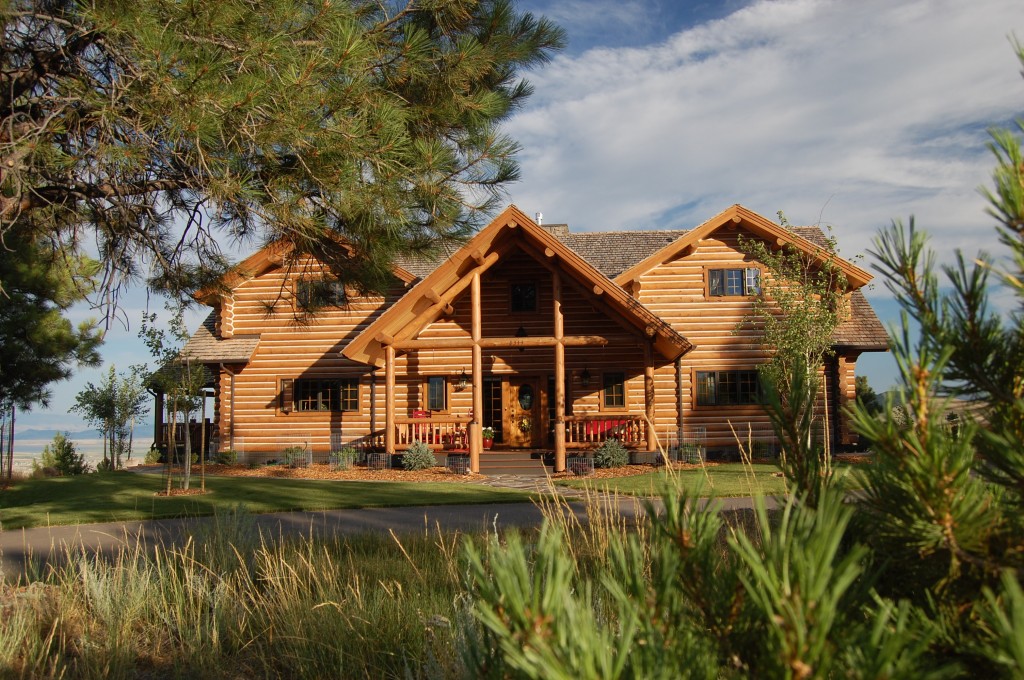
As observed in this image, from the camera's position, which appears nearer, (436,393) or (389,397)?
(389,397)

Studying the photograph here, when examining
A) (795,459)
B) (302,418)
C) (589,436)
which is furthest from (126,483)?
(795,459)

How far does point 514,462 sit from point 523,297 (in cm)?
535

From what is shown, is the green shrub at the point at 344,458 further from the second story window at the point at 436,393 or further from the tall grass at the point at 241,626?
the tall grass at the point at 241,626

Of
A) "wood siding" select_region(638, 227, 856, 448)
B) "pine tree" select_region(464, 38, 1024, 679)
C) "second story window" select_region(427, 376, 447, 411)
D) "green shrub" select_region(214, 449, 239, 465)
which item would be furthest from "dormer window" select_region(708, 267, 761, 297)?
"pine tree" select_region(464, 38, 1024, 679)

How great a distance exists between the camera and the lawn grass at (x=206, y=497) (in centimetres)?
1210

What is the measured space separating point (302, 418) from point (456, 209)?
58.3ft

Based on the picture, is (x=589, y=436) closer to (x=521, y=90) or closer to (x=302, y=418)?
(x=302, y=418)

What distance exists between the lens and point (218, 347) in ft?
79.4

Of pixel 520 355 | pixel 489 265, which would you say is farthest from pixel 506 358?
pixel 489 265

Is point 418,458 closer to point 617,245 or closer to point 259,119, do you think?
point 617,245

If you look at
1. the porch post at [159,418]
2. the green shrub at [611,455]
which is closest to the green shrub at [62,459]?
the porch post at [159,418]

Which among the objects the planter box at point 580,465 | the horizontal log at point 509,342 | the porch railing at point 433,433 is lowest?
the planter box at point 580,465

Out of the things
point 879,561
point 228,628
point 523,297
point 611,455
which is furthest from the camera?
point 523,297

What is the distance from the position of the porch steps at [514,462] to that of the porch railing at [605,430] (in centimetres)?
85
